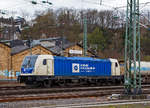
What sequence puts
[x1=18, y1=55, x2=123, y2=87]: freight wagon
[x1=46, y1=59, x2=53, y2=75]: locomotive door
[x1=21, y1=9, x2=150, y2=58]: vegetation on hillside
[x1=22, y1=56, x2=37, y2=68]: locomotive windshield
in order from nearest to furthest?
[x1=18, y1=55, x2=123, y2=87]: freight wagon, [x1=22, y1=56, x2=37, y2=68]: locomotive windshield, [x1=46, y1=59, x2=53, y2=75]: locomotive door, [x1=21, y1=9, x2=150, y2=58]: vegetation on hillside

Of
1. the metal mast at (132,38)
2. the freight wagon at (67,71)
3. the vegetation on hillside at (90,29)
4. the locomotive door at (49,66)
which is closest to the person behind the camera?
the metal mast at (132,38)

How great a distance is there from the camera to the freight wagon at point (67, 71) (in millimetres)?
28500

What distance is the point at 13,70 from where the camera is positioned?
1986 inches

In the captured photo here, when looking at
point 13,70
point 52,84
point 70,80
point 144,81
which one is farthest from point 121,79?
point 13,70

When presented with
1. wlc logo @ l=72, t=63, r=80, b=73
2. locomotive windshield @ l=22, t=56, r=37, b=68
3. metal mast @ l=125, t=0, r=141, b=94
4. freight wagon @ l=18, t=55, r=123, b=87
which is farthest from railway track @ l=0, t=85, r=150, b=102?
wlc logo @ l=72, t=63, r=80, b=73

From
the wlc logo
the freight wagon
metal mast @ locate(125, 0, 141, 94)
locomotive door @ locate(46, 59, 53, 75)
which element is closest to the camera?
metal mast @ locate(125, 0, 141, 94)

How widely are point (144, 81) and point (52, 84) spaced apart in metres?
15.8

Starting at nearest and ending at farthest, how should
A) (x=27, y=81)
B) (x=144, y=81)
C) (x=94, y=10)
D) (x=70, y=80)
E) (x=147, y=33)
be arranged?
(x=27, y=81)
(x=70, y=80)
(x=144, y=81)
(x=147, y=33)
(x=94, y=10)

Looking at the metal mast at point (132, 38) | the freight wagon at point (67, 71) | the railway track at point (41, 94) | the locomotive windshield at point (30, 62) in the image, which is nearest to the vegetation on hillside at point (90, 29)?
the freight wagon at point (67, 71)

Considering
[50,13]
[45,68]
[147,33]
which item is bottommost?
[45,68]

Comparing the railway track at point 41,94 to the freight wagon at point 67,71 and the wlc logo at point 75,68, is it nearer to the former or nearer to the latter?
the freight wagon at point 67,71

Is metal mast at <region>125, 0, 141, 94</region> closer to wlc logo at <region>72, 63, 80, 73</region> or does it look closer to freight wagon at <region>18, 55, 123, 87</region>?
freight wagon at <region>18, 55, 123, 87</region>

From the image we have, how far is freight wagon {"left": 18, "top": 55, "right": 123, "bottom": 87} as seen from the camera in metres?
28.5

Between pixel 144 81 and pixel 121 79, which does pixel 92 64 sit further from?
pixel 144 81
